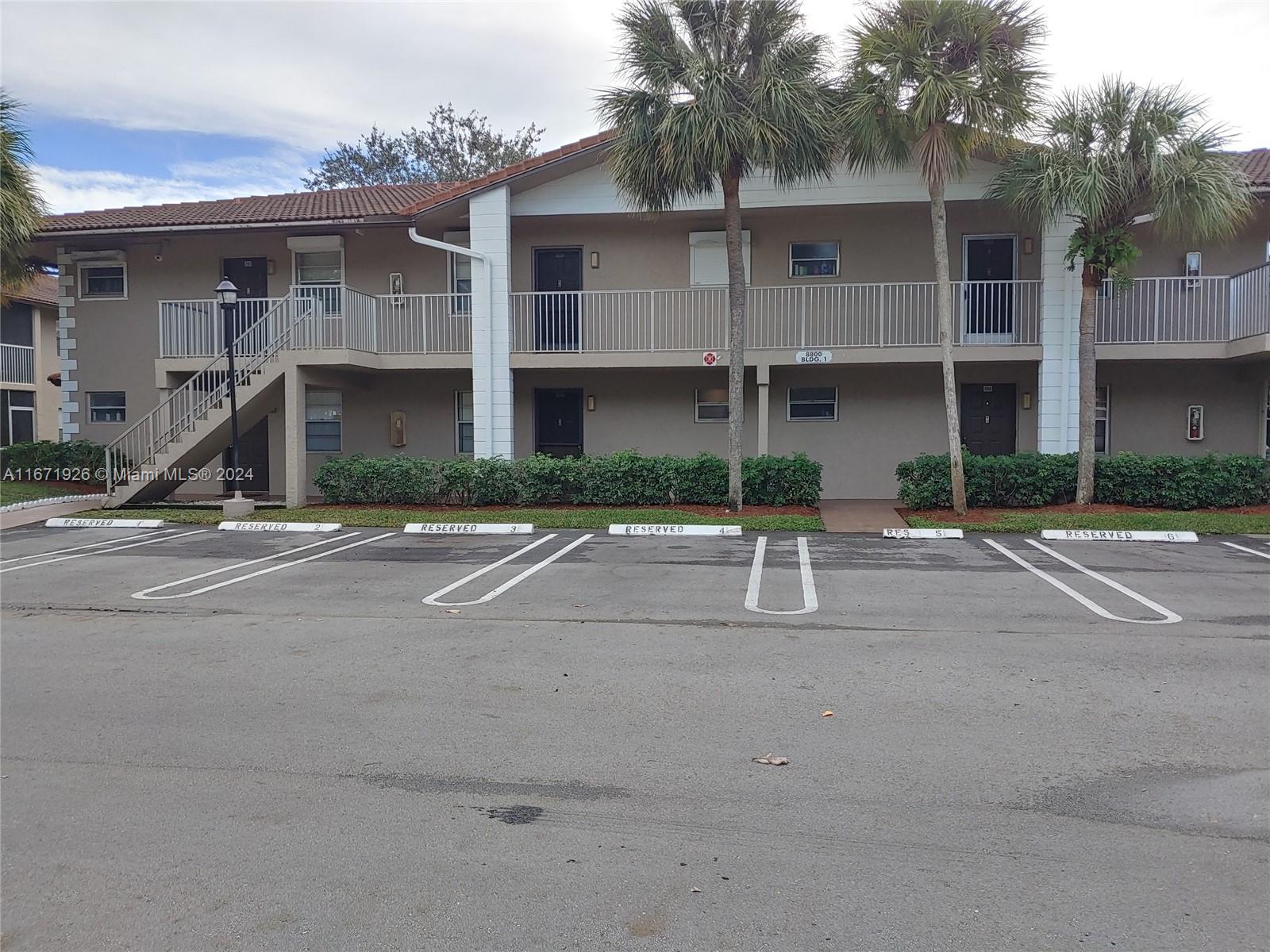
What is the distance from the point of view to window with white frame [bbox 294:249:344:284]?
61.1 feet

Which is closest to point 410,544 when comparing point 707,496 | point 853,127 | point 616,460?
point 616,460

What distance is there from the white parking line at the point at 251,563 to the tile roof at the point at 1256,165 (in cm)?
1528

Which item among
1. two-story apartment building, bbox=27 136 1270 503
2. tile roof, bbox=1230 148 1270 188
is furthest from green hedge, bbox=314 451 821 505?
tile roof, bbox=1230 148 1270 188

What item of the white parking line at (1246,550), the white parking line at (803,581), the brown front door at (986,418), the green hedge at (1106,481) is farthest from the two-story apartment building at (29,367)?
the white parking line at (1246,550)

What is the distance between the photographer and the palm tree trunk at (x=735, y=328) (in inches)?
555

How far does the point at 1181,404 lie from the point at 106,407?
22.1 m

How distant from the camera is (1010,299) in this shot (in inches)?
624

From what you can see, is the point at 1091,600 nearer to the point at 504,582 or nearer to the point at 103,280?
the point at 504,582

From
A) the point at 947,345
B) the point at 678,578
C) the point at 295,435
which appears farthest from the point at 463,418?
the point at 678,578

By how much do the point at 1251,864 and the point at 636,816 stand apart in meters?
2.49

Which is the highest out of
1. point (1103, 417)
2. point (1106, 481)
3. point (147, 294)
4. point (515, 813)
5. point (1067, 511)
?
point (147, 294)

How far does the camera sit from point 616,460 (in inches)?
599

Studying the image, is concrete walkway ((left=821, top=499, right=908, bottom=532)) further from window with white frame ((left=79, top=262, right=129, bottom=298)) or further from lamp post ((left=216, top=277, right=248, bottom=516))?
window with white frame ((left=79, top=262, right=129, bottom=298))

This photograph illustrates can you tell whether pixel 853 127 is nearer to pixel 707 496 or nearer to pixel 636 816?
pixel 707 496
